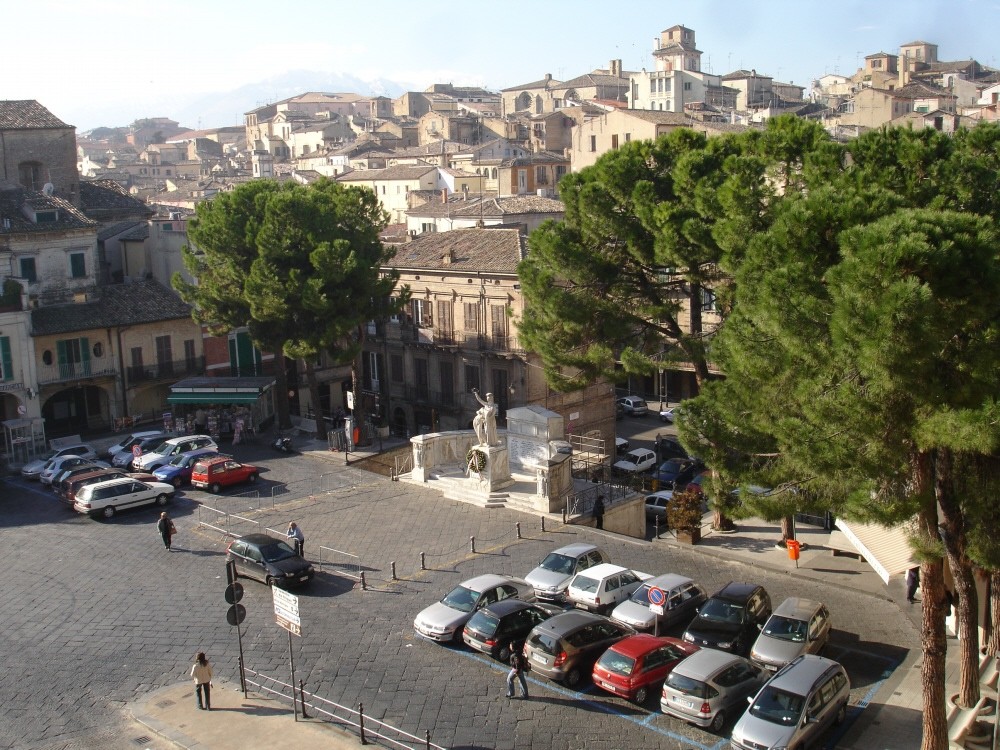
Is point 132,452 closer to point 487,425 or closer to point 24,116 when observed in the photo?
point 487,425

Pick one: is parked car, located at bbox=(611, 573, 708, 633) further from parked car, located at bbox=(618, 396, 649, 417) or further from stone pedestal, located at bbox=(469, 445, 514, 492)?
parked car, located at bbox=(618, 396, 649, 417)

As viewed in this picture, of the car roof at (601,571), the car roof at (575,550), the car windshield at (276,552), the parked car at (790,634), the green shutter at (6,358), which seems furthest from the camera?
the green shutter at (6,358)

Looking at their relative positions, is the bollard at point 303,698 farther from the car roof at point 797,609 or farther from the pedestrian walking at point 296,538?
the car roof at point 797,609

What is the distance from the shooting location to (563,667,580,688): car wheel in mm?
19578

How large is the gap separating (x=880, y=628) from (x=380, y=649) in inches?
426

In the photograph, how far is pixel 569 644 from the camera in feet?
64.6

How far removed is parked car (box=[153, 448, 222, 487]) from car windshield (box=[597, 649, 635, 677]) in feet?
62.4

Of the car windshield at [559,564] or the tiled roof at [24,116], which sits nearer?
the car windshield at [559,564]

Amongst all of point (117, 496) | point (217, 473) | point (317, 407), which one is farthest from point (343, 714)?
point (317, 407)

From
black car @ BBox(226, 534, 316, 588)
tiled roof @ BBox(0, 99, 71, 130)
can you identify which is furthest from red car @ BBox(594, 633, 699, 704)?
tiled roof @ BBox(0, 99, 71, 130)

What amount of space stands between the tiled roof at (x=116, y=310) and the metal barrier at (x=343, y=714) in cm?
2482

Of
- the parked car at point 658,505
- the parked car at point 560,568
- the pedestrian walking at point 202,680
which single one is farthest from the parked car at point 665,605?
the parked car at point 658,505

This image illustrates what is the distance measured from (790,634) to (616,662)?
392cm

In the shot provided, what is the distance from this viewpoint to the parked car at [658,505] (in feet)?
115
